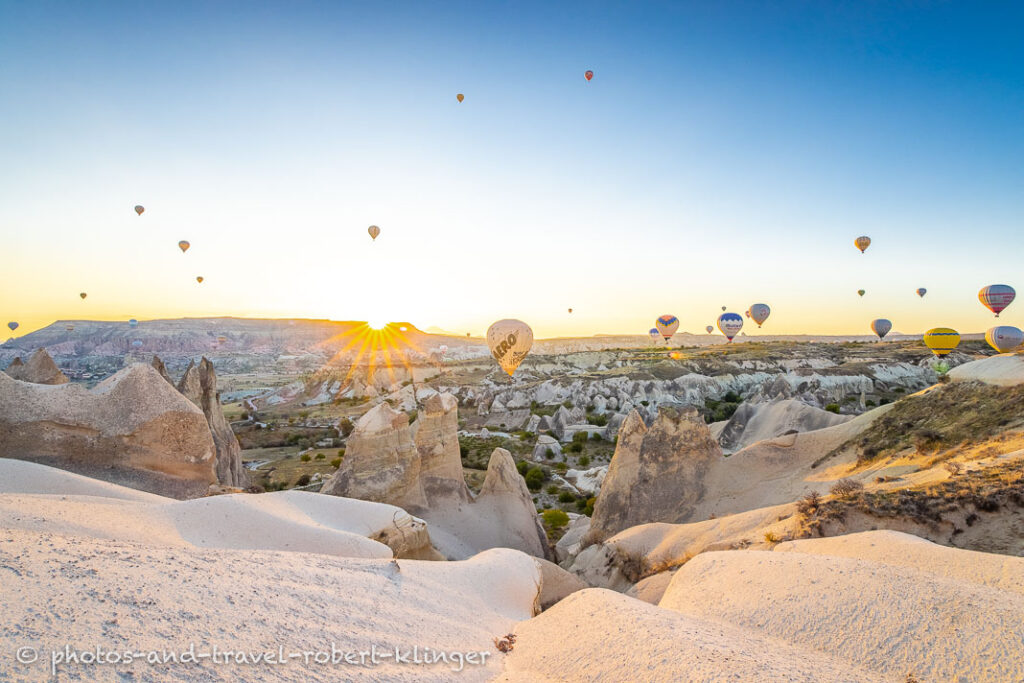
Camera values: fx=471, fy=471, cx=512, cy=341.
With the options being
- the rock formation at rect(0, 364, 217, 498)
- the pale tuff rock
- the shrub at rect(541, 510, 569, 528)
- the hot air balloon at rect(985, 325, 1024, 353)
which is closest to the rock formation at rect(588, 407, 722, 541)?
the shrub at rect(541, 510, 569, 528)

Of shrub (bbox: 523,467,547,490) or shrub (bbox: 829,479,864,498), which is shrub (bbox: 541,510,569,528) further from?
shrub (bbox: 829,479,864,498)

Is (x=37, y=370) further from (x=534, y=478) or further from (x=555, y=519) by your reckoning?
(x=534, y=478)

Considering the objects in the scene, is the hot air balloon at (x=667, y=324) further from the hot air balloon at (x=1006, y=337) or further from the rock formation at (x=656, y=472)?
the rock formation at (x=656, y=472)

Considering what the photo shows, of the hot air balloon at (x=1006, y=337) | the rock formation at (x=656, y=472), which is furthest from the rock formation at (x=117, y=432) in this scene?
the hot air balloon at (x=1006, y=337)

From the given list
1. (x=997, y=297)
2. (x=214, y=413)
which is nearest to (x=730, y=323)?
(x=997, y=297)

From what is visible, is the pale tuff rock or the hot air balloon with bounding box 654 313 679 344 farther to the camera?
the hot air balloon with bounding box 654 313 679 344

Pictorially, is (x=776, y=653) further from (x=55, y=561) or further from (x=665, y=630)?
(x=55, y=561)
